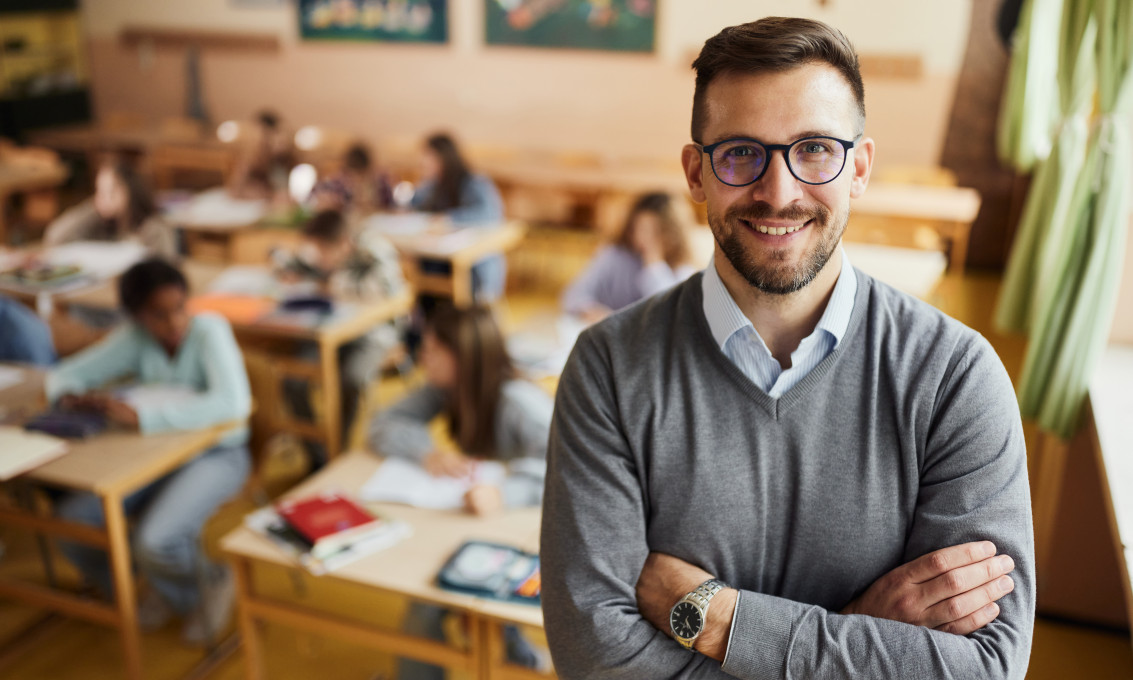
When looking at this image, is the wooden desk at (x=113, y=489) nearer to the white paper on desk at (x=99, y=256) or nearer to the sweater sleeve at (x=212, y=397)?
the sweater sleeve at (x=212, y=397)

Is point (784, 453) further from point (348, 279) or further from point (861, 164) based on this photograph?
point (348, 279)

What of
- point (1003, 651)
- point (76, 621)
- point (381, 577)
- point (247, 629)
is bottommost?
point (76, 621)

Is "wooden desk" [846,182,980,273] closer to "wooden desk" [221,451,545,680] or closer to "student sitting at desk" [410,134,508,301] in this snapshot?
"student sitting at desk" [410,134,508,301]

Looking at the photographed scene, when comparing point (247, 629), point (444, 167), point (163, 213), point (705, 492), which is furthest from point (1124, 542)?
point (163, 213)

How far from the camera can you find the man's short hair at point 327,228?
432 cm

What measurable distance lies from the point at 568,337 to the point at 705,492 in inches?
97.7

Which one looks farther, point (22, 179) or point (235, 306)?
point (22, 179)

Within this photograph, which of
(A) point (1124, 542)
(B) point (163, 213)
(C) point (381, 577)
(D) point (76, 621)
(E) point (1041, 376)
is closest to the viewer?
(A) point (1124, 542)

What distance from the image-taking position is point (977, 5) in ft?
21.4

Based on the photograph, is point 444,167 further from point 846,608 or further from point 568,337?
point 846,608

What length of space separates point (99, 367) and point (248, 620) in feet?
4.21

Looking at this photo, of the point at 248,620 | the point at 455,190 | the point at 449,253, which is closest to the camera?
the point at 248,620

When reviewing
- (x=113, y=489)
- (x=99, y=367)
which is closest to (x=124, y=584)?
(x=113, y=489)

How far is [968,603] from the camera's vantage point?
115 centimetres
